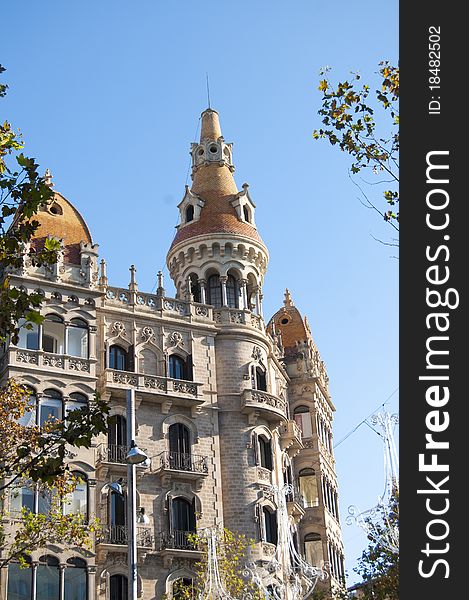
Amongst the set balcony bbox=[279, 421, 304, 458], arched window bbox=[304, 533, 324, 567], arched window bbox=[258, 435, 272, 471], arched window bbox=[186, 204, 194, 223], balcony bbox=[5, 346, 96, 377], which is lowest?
arched window bbox=[304, 533, 324, 567]

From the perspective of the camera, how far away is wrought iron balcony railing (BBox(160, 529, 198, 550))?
146 ft

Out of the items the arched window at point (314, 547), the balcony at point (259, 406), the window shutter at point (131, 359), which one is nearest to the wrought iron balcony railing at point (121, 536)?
the window shutter at point (131, 359)

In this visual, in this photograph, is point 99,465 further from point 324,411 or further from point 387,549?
point 324,411

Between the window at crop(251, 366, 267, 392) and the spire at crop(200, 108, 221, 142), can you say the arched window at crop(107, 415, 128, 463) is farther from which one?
the spire at crop(200, 108, 221, 142)

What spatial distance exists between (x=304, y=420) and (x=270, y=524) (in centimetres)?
1196

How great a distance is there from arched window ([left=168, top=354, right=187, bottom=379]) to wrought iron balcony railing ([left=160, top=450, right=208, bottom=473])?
405 cm

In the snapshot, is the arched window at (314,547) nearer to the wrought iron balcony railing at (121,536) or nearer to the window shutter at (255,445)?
the window shutter at (255,445)

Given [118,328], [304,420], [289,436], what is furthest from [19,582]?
[304,420]

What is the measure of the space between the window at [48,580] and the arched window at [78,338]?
362 inches

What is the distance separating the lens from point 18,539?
32.2 meters

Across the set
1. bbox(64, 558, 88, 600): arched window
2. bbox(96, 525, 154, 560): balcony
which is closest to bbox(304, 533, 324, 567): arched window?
bbox(96, 525, 154, 560): balcony

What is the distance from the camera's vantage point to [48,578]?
40781 millimetres

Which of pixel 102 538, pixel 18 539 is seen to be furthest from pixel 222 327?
pixel 18 539

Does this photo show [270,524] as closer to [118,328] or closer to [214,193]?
[118,328]
